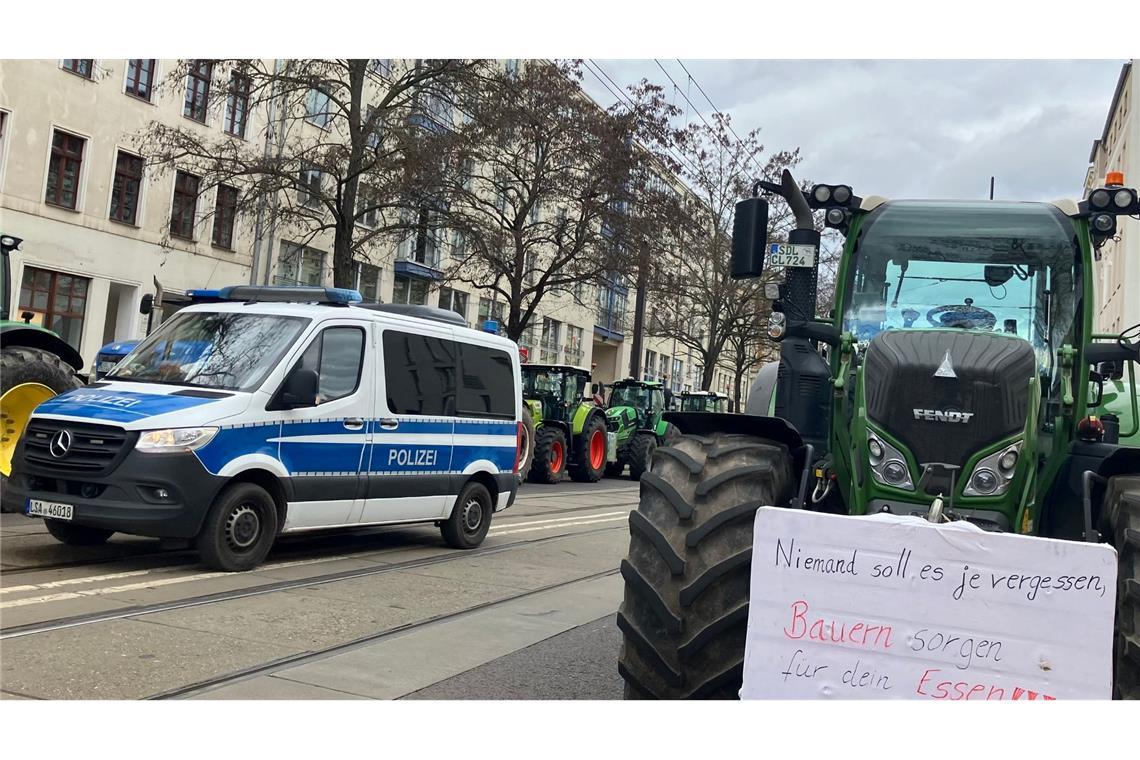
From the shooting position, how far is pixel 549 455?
871 inches

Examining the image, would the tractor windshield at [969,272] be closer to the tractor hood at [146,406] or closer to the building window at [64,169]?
the tractor hood at [146,406]

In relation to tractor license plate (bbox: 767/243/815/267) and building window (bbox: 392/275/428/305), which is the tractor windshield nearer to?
tractor license plate (bbox: 767/243/815/267)

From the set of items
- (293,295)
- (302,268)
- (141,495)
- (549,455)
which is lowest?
(141,495)

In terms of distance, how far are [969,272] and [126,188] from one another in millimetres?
26626

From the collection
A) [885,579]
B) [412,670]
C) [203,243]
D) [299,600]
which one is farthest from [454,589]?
[203,243]

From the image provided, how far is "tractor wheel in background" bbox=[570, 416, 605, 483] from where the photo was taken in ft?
77.7

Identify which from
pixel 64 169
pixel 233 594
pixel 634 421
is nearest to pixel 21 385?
pixel 233 594

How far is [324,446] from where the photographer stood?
8820 mm

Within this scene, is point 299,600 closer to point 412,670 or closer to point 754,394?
point 412,670

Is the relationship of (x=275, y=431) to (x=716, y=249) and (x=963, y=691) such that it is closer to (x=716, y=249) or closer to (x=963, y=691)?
→ (x=963, y=691)

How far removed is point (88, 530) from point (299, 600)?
2283mm

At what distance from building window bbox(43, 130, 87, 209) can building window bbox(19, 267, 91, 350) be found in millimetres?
1804

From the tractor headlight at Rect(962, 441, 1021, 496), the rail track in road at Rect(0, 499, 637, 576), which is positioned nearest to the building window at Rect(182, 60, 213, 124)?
the rail track in road at Rect(0, 499, 637, 576)

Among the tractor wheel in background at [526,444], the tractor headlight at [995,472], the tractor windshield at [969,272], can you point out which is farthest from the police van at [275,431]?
the tractor wheel in background at [526,444]
